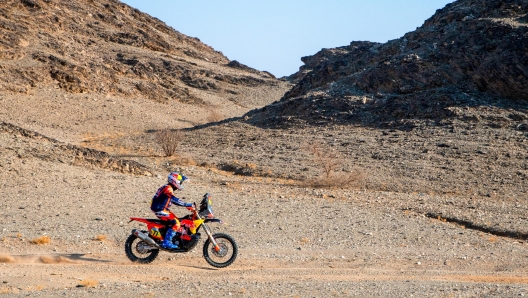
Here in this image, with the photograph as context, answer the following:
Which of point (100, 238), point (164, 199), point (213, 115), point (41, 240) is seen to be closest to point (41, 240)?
point (41, 240)

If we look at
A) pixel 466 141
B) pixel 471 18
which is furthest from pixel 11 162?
pixel 471 18

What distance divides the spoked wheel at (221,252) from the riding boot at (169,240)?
0.54 meters

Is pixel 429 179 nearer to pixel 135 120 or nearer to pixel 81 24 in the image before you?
pixel 135 120

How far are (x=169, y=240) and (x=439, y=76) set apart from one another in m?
27.6

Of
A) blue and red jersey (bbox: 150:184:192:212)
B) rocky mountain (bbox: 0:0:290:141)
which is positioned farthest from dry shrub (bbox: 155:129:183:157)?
blue and red jersey (bbox: 150:184:192:212)

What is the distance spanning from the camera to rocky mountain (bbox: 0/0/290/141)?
43.0 m

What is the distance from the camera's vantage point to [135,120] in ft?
Result: 142

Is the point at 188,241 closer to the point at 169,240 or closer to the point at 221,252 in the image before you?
the point at 169,240

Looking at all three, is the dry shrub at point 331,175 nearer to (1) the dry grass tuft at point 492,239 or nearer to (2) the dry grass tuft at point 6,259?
(1) the dry grass tuft at point 492,239

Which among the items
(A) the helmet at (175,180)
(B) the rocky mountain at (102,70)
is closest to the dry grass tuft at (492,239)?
(A) the helmet at (175,180)

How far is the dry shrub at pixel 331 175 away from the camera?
23.7 metres

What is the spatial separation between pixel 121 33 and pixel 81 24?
5065 millimetres

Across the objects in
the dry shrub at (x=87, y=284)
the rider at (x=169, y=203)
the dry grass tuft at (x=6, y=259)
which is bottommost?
the dry grass tuft at (x=6, y=259)

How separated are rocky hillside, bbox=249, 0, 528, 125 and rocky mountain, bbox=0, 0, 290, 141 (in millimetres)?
12429
